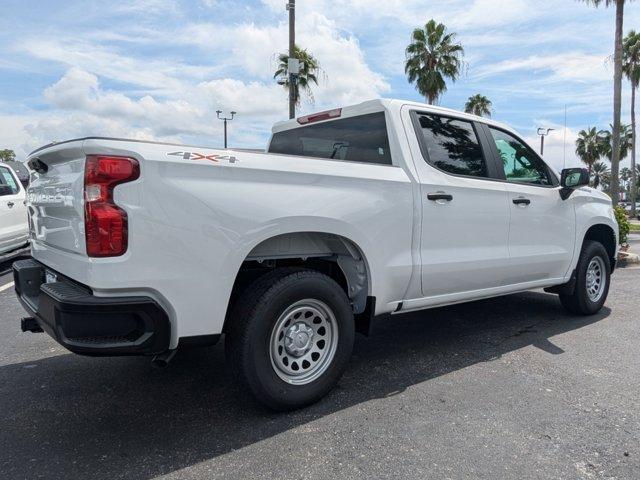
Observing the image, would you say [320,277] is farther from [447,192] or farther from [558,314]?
[558,314]

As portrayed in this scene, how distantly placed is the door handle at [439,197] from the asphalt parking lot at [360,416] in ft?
4.28

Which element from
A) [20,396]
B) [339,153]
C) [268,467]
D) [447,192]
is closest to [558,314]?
[447,192]

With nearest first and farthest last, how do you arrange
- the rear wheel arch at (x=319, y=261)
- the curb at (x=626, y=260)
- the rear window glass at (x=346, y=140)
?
the rear wheel arch at (x=319, y=261), the rear window glass at (x=346, y=140), the curb at (x=626, y=260)

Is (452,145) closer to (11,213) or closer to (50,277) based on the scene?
(50,277)

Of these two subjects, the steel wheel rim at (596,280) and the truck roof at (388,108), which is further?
the steel wheel rim at (596,280)

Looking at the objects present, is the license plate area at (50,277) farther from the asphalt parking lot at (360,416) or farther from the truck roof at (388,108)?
the truck roof at (388,108)

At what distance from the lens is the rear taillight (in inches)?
95.7

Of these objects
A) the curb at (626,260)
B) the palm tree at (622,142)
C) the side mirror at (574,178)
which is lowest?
the curb at (626,260)

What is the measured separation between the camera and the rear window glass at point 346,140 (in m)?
3.78

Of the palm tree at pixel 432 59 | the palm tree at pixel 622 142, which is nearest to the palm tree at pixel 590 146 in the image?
the palm tree at pixel 622 142

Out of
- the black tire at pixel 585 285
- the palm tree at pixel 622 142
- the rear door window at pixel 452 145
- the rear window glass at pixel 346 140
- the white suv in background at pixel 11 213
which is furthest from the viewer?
the palm tree at pixel 622 142

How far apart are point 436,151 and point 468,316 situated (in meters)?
2.33

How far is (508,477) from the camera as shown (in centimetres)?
246

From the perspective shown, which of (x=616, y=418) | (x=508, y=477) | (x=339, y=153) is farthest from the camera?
(x=339, y=153)
